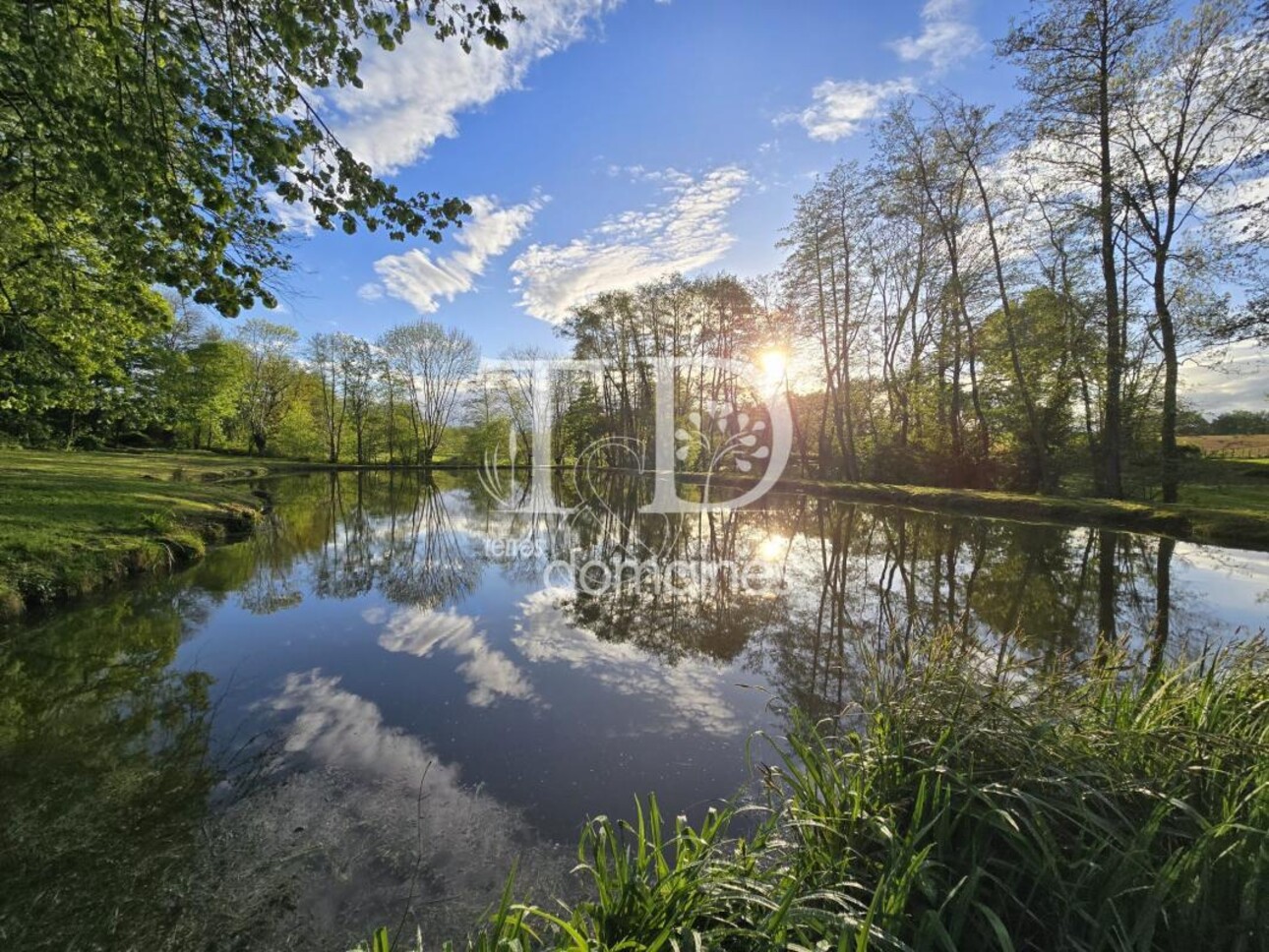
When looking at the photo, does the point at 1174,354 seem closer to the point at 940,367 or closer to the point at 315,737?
the point at 940,367

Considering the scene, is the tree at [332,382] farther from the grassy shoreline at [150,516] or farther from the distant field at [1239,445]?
the distant field at [1239,445]

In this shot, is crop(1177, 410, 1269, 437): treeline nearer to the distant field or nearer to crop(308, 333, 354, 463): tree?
the distant field

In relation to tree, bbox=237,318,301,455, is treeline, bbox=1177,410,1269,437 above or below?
below

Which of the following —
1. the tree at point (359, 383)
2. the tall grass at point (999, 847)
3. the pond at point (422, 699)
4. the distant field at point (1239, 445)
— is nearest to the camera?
the tall grass at point (999, 847)

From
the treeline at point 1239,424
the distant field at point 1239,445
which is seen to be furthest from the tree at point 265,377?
the treeline at point 1239,424

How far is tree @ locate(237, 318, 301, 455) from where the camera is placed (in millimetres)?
42375

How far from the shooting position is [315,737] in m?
4.06

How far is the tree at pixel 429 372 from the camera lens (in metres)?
46.8

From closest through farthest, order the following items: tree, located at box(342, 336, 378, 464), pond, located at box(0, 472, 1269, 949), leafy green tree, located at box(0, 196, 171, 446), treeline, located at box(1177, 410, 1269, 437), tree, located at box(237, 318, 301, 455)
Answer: pond, located at box(0, 472, 1269, 949), leafy green tree, located at box(0, 196, 171, 446), treeline, located at box(1177, 410, 1269, 437), tree, located at box(237, 318, 301, 455), tree, located at box(342, 336, 378, 464)

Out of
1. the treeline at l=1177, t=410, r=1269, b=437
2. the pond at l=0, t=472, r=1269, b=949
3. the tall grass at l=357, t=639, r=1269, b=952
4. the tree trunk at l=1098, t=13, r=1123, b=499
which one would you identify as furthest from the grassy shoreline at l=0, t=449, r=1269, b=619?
the treeline at l=1177, t=410, r=1269, b=437

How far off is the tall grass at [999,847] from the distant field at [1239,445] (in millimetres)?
35692

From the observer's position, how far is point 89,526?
28.6 feet

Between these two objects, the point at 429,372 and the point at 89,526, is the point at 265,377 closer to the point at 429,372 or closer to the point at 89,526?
the point at 429,372

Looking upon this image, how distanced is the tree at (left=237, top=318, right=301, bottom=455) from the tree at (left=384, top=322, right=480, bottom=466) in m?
8.68
